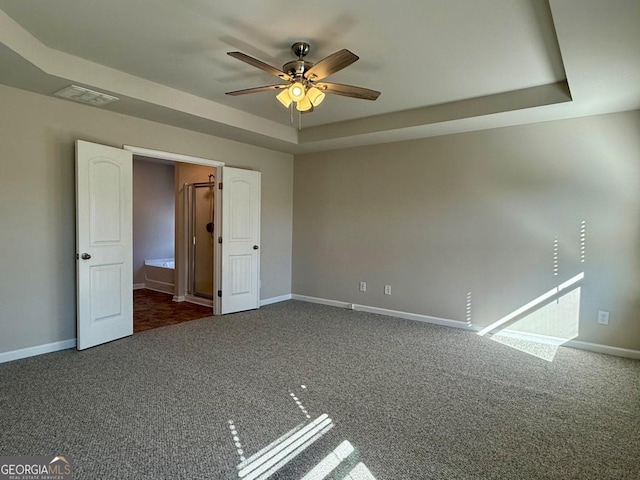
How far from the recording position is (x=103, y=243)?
3.77 meters

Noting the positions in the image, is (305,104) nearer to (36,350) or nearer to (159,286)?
(36,350)

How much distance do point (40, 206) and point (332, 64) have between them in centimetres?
306

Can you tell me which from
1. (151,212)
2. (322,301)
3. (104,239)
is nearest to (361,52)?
(104,239)

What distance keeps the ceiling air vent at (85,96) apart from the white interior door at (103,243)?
1.34 feet

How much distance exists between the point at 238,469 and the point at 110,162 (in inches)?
129

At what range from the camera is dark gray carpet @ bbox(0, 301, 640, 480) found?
6.54ft

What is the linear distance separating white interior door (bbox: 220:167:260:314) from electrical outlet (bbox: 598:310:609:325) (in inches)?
167

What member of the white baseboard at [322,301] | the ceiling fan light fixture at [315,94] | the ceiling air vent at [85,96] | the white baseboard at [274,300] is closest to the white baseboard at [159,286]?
the white baseboard at [274,300]


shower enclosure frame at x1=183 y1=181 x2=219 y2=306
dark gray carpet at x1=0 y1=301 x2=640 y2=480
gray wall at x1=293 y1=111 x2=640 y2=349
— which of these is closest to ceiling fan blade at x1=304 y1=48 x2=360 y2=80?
dark gray carpet at x1=0 y1=301 x2=640 y2=480

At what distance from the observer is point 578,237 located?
390 cm

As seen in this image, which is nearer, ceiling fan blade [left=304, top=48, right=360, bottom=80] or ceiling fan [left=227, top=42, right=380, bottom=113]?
ceiling fan blade [left=304, top=48, right=360, bottom=80]

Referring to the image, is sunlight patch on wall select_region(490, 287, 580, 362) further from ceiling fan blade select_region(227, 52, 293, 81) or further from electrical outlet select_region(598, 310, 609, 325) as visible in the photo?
ceiling fan blade select_region(227, 52, 293, 81)

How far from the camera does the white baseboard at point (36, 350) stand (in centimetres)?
327

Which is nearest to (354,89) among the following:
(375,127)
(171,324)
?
(375,127)
